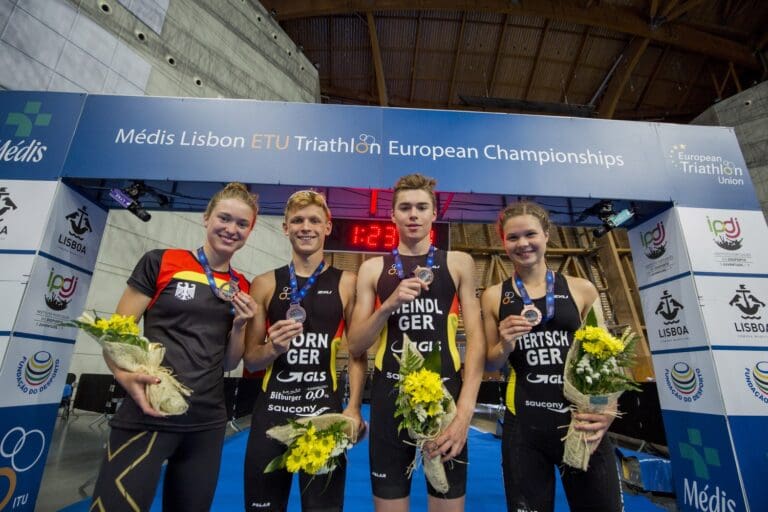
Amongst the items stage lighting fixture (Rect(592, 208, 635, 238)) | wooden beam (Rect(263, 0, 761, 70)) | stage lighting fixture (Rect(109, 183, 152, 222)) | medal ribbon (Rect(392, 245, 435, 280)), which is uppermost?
wooden beam (Rect(263, 0, 761, 70))

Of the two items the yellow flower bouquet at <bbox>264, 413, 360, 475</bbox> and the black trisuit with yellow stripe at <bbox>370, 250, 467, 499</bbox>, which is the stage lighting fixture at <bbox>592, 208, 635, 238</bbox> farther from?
the yellow flower bouquet at <bbox>264, 413, 360, 475</bbox>

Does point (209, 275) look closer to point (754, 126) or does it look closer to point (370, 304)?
point (370, 304)

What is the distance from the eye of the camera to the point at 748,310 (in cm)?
448

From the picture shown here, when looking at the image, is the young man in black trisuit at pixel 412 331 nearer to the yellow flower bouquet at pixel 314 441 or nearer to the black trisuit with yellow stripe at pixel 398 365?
the black trisuit with yellow stripe at pixel 398 365

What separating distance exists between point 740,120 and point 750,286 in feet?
46.0

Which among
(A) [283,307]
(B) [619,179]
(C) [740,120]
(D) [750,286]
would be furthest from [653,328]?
(C) [740,120]

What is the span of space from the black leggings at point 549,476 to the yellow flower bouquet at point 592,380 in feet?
0.63

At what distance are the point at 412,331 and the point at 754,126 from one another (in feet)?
59.4

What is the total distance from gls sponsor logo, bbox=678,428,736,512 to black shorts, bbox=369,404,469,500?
404 cm

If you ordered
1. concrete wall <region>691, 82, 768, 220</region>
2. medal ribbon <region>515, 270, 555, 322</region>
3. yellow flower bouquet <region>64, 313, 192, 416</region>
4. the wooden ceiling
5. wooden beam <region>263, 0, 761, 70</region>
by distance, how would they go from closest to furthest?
yellow flower bouquet <region>64, 313, 192, 416</region> < medal ribbon <region>515, 270, 555, 322</region> < concrete wall <region>691, 82, 768, 220</region> < wooden beam <region>263, 0, 761, 70</region> < the wooden ceiling

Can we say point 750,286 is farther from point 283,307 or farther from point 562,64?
point 562,64

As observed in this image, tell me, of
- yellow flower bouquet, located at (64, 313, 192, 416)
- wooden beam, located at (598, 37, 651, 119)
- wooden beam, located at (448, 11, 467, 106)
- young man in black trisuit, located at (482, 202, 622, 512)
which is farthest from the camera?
wooden beam, located at (598, 37, 651, 119)

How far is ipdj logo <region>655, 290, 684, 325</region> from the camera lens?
478cm

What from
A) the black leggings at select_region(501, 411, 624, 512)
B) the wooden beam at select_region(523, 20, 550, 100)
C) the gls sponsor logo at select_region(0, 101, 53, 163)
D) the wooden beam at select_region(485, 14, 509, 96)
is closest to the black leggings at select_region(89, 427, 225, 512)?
the black leggings at select_region(501, 411, 624, 512)
